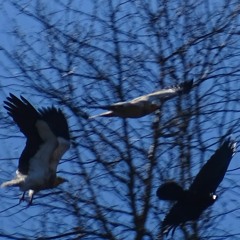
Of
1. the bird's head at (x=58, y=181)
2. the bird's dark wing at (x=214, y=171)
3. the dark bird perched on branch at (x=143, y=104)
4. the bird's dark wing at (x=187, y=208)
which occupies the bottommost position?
the bird's dark wing at (x=187, y=208)

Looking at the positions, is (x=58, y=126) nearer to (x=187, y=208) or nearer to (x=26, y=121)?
(x=26, y=121)

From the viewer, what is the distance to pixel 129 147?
1939cm

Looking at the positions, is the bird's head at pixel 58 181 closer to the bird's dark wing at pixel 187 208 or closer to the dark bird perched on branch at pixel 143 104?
the dark bird perched on branch at pixel 143 104

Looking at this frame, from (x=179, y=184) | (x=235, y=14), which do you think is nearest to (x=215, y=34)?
(x=235, y=14)

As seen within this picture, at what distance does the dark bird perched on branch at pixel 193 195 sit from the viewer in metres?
18.4

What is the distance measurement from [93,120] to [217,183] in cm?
135

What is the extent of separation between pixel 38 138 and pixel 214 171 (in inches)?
62.8

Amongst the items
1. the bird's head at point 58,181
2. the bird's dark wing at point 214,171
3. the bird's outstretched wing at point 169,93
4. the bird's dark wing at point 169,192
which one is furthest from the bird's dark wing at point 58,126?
the bird's dark wing at point 169,192

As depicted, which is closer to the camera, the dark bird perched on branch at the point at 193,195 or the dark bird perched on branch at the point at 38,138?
the dark bird perched on branch at the point at 193,195

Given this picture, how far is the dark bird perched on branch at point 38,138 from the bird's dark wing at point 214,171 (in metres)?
1.28

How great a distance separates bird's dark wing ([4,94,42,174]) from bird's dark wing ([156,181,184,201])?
1597 mm

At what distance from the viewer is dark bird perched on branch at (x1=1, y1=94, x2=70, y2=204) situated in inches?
771

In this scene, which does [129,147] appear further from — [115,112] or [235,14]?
[235,14]

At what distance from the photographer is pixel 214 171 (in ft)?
62.1
